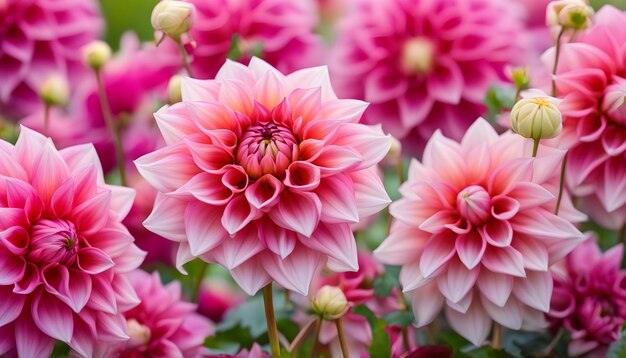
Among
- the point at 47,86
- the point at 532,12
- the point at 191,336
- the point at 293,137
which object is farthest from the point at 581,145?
the point at 532,12

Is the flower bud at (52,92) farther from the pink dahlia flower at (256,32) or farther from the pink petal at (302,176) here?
the pink petal at (302,176)

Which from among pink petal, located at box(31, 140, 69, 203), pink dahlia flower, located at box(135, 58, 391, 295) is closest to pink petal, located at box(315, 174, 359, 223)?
pink dahlia flower, located at box(135, 58, 391, 295)

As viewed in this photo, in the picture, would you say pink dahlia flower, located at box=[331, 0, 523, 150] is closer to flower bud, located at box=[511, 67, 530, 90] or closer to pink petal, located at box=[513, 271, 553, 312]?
flower bud, located at box=[511, 67, 530, 90]

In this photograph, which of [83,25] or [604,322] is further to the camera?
[83,25]

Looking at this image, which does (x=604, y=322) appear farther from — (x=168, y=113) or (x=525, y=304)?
(x=168, y=113)

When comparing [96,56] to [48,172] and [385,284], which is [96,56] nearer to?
[48,172]

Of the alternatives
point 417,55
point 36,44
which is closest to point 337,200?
point 417,55
